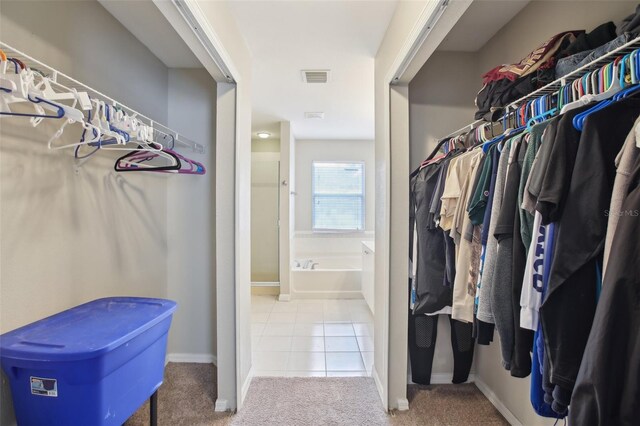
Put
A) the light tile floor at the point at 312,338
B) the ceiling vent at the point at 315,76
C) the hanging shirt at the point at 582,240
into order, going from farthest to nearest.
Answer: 1. the ceiling vent at the point at 315,76
2. the light tile floor at the point at 312,338
3. the hanging shirt at the point at 582,240

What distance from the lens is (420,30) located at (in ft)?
4.05

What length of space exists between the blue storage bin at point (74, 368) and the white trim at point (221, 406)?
67 centimetres

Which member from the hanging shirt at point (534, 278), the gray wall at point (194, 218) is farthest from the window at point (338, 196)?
the hanging shirt at point (534, 278)

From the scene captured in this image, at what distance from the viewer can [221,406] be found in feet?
5.60

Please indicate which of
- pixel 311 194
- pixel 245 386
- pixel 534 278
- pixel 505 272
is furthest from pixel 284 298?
pixel 534 278

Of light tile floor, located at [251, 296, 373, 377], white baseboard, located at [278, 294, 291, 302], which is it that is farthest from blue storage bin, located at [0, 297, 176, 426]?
white baseboard, located at [278, 294, 291, 302]

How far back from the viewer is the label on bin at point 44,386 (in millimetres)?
956

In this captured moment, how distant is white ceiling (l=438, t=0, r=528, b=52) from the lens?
157 cm

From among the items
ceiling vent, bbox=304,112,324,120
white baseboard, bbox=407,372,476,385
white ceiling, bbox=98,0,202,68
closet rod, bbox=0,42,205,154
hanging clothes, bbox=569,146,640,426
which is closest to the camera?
hanging clothes, bbox=569,146,640,426

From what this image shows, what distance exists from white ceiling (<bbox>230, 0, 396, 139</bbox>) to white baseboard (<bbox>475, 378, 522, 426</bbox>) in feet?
8.04

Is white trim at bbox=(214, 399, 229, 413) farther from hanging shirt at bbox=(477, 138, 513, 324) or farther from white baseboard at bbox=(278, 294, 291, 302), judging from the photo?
white baseboard at bbox=(278, 294, 291, 302)

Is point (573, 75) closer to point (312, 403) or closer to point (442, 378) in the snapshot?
point (442, 378)

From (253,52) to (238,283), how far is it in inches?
64.8

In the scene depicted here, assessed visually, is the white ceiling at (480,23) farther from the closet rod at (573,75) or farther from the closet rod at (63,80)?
the closet rod at (63,80)
